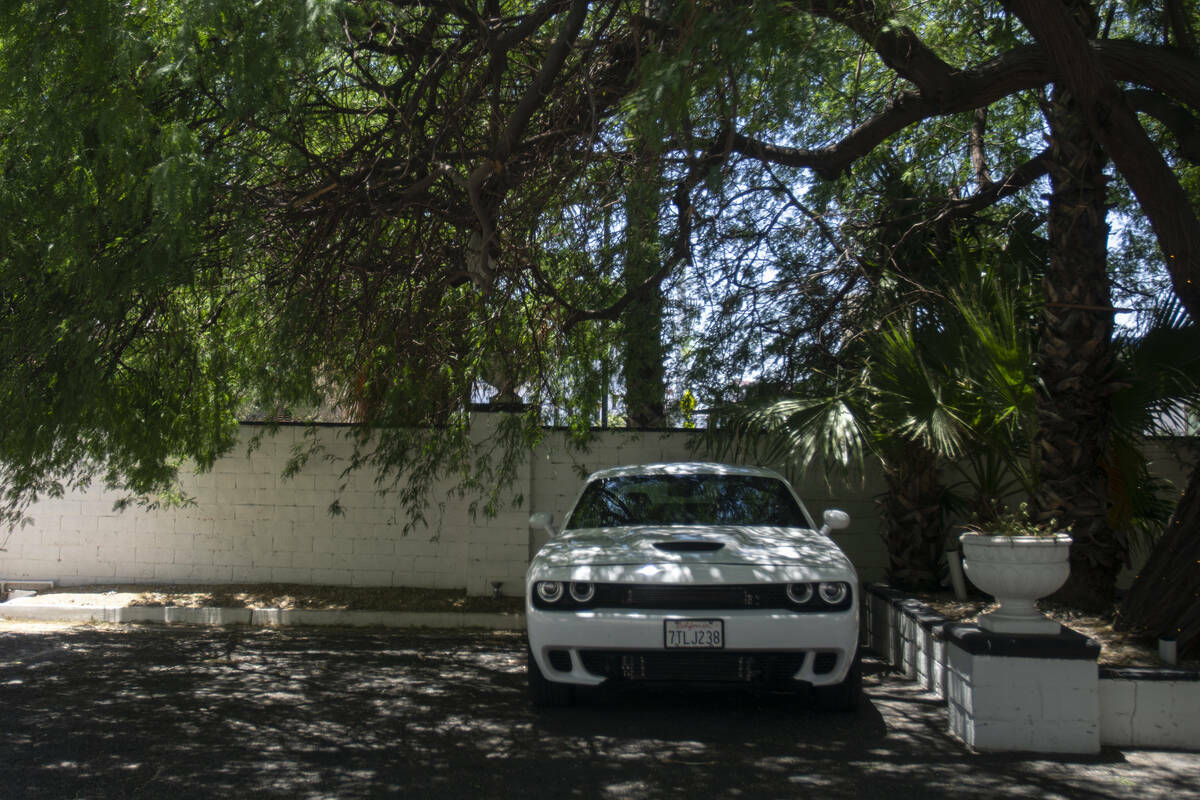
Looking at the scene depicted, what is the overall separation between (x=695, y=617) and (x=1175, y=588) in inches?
118

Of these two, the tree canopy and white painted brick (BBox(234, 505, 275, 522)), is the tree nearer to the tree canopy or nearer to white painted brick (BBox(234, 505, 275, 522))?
the tree canopy

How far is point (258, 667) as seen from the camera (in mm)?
7695

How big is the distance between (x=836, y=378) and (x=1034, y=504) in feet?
6.03

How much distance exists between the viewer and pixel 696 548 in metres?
6.16

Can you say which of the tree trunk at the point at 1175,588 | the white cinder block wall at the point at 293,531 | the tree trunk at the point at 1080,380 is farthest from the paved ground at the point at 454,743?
Answer: the white cinder block wall at the point at 293,531

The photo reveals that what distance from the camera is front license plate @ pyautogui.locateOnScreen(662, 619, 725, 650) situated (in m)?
5.63

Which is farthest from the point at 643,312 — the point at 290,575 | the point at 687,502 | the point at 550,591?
the point at 290,575

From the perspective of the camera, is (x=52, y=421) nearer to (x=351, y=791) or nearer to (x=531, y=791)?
(x=351, y=791)

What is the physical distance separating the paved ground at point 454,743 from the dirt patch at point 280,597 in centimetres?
232

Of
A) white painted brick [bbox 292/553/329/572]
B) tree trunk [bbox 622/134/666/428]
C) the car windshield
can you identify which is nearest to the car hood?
the car windshield

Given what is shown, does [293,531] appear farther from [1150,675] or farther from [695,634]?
[1150,675]

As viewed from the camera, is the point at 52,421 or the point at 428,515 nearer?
the point at 52,421

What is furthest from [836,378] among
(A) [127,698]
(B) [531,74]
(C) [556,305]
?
(A) [127,698]

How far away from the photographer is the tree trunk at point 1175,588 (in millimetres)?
5902
